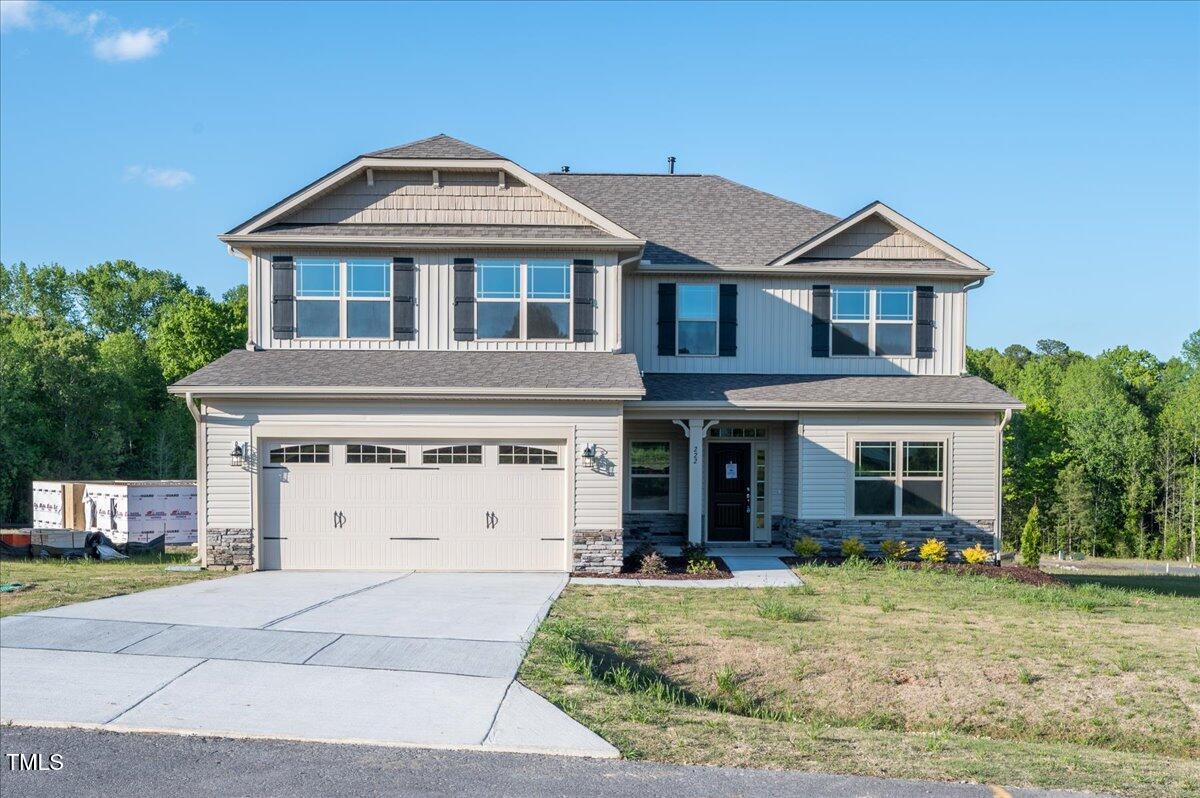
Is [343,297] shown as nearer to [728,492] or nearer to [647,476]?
[647,476]

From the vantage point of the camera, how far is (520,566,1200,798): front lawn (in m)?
7.19

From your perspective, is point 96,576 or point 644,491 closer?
point 96,576

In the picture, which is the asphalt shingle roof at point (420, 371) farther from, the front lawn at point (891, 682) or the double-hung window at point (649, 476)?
the front lawn at point (891, 682)

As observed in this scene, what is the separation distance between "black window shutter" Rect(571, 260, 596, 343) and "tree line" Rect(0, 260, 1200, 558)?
84.0 feet

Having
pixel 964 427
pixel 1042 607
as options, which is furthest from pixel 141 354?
pixel 1042 607

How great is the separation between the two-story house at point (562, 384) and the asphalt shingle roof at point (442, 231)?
0.19 ft

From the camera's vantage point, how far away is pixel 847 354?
19.3 metres

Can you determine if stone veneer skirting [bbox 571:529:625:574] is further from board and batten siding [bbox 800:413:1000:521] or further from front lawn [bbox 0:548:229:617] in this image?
front lawn [bbox 0:548:229:617]

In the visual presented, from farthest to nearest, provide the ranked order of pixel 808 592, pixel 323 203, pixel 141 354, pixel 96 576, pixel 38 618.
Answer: pixel 141 354, pixel 323 203, pixel 96 576, pixel 808 592, pixel 38 618

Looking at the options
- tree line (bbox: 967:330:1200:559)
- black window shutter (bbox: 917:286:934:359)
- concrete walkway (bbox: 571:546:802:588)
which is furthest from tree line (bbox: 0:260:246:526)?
tree line (bbox: 967:330:1200:559)

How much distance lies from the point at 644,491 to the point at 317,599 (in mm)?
7848

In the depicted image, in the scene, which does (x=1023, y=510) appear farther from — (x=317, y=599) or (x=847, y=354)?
(x=317, y=599)

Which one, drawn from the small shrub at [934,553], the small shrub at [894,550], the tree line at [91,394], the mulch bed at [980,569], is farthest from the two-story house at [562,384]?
the tree line at [91,394]

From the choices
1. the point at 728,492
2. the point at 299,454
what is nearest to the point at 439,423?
the point at 299,454
